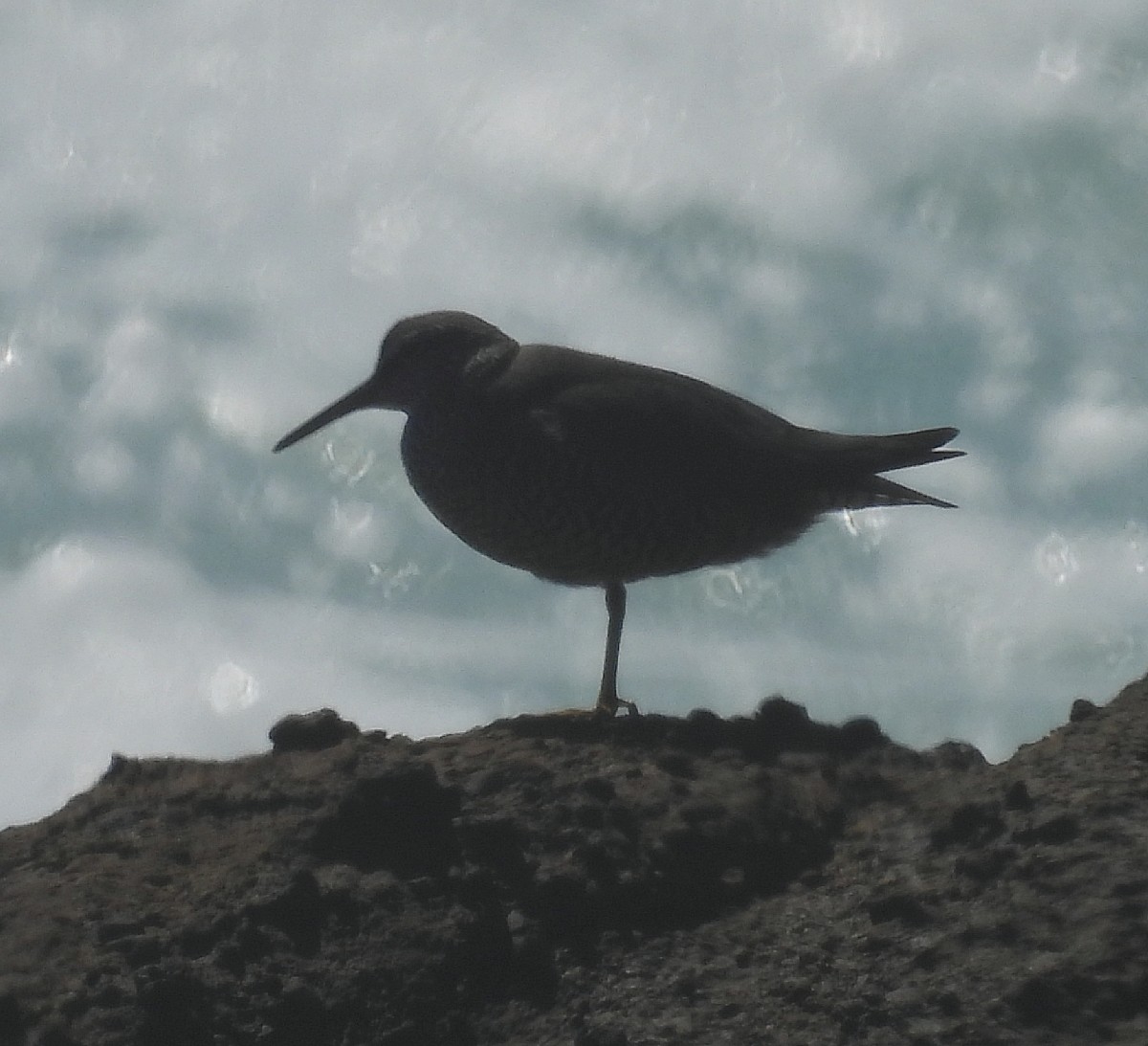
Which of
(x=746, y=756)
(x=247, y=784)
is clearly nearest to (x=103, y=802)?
(x=247, y=784)

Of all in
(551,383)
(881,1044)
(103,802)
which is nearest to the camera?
(881,1044)

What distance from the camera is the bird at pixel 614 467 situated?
780 cm

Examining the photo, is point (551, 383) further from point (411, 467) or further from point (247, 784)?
point (247, 784)

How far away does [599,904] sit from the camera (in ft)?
14.7

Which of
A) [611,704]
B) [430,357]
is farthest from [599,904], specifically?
[430,357]

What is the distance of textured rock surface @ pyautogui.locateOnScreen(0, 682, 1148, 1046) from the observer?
3918mm

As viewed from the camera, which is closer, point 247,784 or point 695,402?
point 247,784

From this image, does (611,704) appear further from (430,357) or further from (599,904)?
(599,904)

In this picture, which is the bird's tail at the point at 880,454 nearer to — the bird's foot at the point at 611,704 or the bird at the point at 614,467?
the bird at the point at 614,467

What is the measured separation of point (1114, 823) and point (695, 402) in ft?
13.9

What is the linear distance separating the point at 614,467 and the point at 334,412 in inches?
89.9

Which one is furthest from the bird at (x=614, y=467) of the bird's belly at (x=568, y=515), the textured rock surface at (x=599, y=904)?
the textured rock surface at (x=599, y=904)

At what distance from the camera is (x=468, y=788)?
515 cm

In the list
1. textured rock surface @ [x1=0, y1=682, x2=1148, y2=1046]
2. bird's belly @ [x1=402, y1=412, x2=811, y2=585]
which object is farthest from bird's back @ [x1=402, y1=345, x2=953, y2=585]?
textured rock surface @ [x1=0, y1=682, x2=1148, y2=1046]
